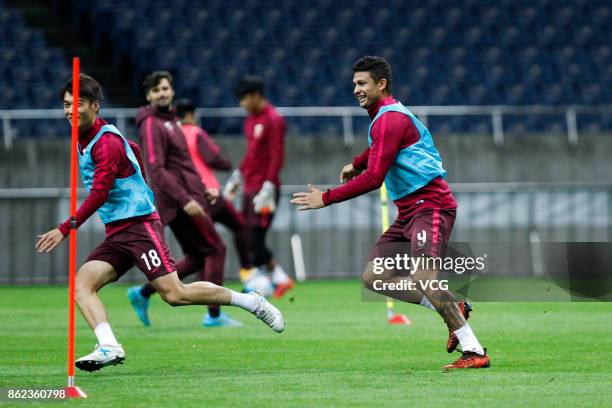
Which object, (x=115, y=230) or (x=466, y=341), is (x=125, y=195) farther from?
(x=466, y=341)

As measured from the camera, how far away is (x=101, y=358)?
27.3ft

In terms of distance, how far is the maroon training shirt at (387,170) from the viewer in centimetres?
853

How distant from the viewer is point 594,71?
24266mm

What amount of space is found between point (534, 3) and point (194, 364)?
17850 mm

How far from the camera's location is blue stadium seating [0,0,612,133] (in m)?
23.5

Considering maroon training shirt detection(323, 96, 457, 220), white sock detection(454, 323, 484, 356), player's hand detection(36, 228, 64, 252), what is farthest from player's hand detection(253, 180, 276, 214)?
player's hand detection(36, 228, 64, 252)

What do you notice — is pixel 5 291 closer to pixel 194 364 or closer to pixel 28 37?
pixel 28 37

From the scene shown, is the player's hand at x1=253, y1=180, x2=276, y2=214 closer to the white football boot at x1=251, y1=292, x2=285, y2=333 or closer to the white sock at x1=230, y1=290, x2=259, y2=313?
the white football boot at x1=251, y1=292, x2=285, y2=333

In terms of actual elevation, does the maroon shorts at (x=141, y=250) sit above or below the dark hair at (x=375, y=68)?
below

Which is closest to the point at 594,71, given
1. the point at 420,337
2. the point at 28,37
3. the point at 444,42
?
the point at 444,42

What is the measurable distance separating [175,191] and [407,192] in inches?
141

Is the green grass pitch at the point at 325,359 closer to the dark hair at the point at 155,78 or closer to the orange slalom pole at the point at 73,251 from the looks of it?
the orange slalom pole at the point at 73,251

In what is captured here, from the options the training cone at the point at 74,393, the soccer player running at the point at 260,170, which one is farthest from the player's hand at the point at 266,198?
the training cone at the point at 74,393

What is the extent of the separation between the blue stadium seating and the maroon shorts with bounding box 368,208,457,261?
46.5 ft
